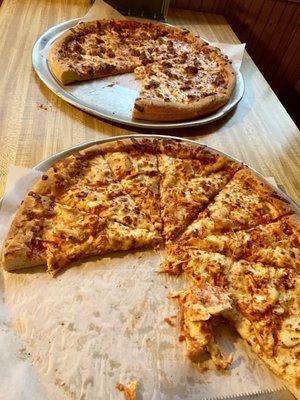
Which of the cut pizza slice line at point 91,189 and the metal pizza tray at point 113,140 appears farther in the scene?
the metal pizza tray at point 113,140

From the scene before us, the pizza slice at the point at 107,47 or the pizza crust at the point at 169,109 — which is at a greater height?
the pizza crust at the point at 169,109

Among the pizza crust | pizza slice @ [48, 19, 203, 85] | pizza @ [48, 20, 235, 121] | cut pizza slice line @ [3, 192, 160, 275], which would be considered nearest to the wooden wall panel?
pizza slice @ [48, 19, 203, 85]

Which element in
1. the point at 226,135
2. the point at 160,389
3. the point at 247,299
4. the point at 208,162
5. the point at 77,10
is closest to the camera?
the point at 160,389

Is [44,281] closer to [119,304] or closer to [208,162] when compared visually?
[119,304]

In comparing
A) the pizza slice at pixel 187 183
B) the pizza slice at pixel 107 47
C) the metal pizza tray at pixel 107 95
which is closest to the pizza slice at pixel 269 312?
the pizza slice at pixel 187 183

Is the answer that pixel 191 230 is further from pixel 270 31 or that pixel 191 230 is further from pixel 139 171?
pixel 270 31

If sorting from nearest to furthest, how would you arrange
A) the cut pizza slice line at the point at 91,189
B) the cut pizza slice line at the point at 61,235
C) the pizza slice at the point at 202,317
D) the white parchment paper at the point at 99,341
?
the white parchment paper at the point at 99,341
the pizza slice at the point at 202,317
the cut pizza slice line at the point at 61,235
the cut pizza slice line at the point at 91,189

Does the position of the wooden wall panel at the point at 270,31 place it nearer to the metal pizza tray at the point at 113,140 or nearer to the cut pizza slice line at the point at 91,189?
Answer: the metal pizza tray at the point at 113,140

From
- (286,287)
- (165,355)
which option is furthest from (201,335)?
(286,287)
